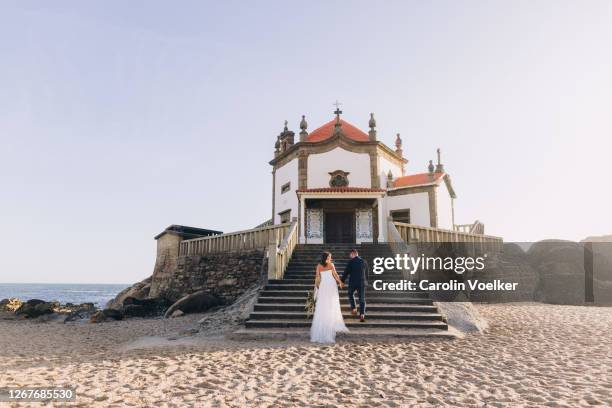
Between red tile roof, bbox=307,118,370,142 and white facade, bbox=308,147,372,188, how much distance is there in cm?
113

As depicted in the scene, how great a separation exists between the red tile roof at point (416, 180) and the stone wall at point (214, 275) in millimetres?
10769

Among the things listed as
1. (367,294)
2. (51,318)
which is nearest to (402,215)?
(367,294)

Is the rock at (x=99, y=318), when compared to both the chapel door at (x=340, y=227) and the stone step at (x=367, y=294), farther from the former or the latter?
the chapel door at (x=340, y=227)

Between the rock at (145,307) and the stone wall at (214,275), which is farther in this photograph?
the rock at (145,307)

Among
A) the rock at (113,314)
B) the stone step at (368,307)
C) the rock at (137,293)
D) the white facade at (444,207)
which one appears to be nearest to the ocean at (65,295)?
the rock at (137,293)

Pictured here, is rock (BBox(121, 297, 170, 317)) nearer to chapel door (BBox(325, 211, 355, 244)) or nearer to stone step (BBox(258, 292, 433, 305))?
chapel door (BBox(325, 211, 355, 244))

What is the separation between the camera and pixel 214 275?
62.9ft

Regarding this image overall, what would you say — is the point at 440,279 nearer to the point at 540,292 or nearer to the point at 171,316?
the point at 540,292

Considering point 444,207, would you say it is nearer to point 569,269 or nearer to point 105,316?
point 569,269

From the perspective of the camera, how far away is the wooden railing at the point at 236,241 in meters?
17.3

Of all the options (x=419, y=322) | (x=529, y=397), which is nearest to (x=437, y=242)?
(x=419, y=322)

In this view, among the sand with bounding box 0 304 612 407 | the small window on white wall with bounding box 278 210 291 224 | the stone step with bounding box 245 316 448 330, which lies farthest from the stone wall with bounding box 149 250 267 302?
the sand with bounding box 0 304 612 407

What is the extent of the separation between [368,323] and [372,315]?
1.70 ft

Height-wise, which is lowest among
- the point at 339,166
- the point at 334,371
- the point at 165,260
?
the point at 334,371
